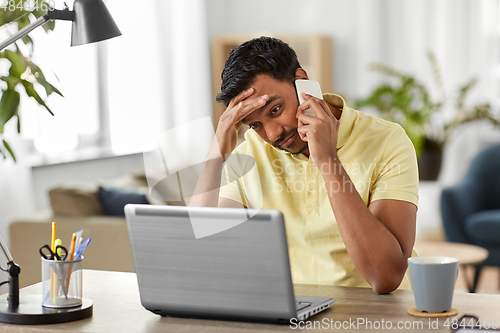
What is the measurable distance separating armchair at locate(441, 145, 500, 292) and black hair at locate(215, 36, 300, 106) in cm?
241

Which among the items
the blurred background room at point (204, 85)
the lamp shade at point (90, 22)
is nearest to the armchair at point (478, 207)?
the blurred background room at point (204, 85)

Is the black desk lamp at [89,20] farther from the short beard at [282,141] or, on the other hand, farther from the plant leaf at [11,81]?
the short beard at [282,141]

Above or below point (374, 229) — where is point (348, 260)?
below

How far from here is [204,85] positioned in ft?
18.2

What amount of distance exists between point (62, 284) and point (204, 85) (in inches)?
179

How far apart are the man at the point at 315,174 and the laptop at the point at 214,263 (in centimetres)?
28

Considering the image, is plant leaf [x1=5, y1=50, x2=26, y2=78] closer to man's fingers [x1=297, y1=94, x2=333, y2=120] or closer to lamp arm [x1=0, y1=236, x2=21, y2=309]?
lamp arm [x1=0, y1=236, x2=21, y2=309]

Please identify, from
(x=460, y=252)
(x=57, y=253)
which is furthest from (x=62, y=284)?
(x=460, y=252)

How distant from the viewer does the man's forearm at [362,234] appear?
1236 mm

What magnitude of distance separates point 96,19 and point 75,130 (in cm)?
326

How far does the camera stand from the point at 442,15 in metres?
5.40

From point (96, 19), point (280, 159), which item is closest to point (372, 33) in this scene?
point (280, 159)

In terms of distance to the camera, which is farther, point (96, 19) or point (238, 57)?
point (238, 57)

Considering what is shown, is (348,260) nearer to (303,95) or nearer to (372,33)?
(303,95)
